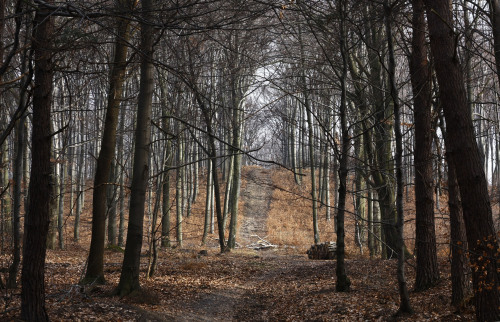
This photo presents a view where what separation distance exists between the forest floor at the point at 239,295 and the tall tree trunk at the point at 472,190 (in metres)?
1.01

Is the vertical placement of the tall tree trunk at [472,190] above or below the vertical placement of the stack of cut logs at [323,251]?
above

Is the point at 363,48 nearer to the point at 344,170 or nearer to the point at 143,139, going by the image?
the point at 344,170

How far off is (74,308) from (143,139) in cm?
330

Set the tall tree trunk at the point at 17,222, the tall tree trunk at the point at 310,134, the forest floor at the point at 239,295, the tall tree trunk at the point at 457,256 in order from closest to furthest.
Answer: the forest floor at the point at 239,295
the tall tree trunk at the point at 457,256
the tall tree trunk at the point at 17,222
the tall tree trunk at the point at 310,134

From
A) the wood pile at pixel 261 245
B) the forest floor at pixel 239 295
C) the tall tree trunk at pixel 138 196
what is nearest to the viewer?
the forest floor at pixel 239 295

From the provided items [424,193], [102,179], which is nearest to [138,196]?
[102,179]

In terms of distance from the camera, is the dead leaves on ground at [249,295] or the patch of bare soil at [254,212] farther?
the patch of bare soil at [254,212]

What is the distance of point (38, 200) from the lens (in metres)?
5.18

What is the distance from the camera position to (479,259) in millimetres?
5039

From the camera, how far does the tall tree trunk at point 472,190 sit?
5121 millimetres

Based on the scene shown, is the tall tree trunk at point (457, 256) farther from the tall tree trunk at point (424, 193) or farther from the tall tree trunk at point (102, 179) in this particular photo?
the tall tree trunk at point (102, 179)

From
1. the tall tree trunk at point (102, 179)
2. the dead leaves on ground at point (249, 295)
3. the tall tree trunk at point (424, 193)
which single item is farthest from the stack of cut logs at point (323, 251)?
the tall tree trunk at point (102, 179)

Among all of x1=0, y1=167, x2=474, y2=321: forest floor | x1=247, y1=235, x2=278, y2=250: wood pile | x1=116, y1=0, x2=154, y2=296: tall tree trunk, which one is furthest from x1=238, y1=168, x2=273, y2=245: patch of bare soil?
x1=116, y1=0, x2=154, y2=296: tall tree trunk

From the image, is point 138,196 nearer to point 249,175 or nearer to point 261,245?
point 249,175
